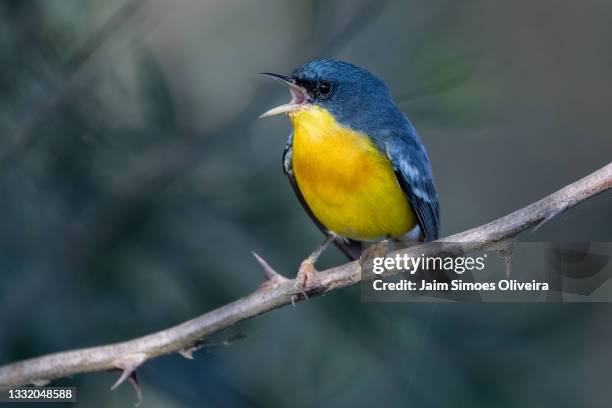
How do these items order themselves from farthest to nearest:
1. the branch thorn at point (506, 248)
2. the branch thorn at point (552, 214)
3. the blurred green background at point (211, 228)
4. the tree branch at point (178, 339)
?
the blurred green background at point (211, 228) → the tree branch at point (178, 339) → the branch thorn at point (506, 248) → the branch thorn at point (552, 214)

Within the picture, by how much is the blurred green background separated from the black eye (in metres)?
0.20

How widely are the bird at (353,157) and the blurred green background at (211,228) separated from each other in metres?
0.14

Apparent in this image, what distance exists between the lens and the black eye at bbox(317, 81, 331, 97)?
3.53 meters

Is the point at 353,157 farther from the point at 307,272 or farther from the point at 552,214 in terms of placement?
the point at 552,214

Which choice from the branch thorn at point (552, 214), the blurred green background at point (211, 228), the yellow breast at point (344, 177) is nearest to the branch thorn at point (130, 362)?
the blurred green background at point (211, 228)

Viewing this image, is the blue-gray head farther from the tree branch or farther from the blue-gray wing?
the tree branch

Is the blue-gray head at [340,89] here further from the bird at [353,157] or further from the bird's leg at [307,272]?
the bird's leg at [307,272]

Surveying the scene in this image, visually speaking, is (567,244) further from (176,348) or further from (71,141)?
(71,141)

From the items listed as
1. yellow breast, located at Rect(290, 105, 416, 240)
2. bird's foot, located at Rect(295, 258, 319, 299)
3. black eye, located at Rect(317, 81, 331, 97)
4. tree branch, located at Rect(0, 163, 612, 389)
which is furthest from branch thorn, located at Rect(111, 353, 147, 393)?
black eye, located at Rect(317, 81, 331, 97)

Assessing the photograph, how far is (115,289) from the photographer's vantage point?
340cm

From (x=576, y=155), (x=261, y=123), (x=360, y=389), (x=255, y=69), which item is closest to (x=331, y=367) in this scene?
(x=360, y=389)

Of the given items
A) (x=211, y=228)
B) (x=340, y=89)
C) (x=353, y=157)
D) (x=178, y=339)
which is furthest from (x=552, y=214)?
(x=211, y=228)

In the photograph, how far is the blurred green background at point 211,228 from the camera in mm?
3324

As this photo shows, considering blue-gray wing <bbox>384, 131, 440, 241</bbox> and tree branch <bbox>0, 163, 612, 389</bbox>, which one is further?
blue-gray wing <bbox>384, 131, 440, 241</bbox>
